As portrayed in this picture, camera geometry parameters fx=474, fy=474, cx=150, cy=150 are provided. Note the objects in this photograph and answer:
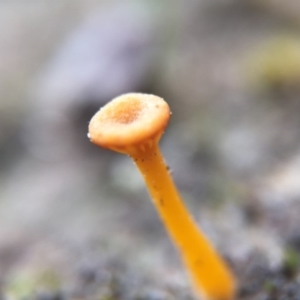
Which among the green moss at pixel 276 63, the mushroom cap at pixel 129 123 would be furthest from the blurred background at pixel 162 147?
the mushroom cap at pixel 129 123

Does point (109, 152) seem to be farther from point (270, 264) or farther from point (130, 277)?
point (270, 264)

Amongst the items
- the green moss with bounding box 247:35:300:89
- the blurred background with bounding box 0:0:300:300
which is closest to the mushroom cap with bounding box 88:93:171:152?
the blurred background with bounding box 0:0:300:300

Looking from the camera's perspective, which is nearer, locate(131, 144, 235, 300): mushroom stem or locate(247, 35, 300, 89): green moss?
locate(131, 144, 235, 300): mushroom stem

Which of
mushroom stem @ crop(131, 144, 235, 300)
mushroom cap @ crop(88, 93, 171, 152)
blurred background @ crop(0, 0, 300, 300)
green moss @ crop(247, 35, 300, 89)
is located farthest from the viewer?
green moss @ crop(247, 35, 300, 89)

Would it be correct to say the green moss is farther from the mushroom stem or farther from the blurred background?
the mushroom stem

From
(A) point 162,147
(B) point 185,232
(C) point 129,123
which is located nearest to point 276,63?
(A) point 162,147

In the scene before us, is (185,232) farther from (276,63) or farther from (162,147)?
(276,63)
